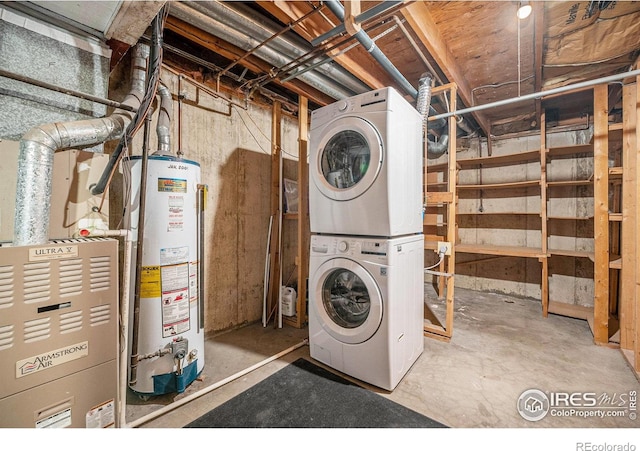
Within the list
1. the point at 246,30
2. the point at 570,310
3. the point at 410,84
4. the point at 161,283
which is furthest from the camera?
the point at 570,310

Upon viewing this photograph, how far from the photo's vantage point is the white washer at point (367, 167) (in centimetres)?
165

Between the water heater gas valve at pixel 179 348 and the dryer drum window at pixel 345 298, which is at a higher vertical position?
the dryer drum window at pixel 345 298

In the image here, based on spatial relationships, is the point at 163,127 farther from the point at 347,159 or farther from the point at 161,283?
the point at 347,159

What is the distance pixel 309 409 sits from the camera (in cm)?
153

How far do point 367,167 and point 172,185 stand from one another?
1.25 m

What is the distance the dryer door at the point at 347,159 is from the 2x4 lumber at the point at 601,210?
2.26 m

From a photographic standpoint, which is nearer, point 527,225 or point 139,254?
point 139,254

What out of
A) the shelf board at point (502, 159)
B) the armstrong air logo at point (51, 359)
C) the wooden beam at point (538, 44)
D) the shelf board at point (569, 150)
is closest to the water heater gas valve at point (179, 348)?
the armstrong air logo at point (51, 359)

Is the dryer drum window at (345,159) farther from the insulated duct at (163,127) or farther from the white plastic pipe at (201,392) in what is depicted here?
the white plastic pipe at (201,392)

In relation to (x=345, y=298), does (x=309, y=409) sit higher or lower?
lower

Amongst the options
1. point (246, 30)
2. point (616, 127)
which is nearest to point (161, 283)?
point (246, 30)
